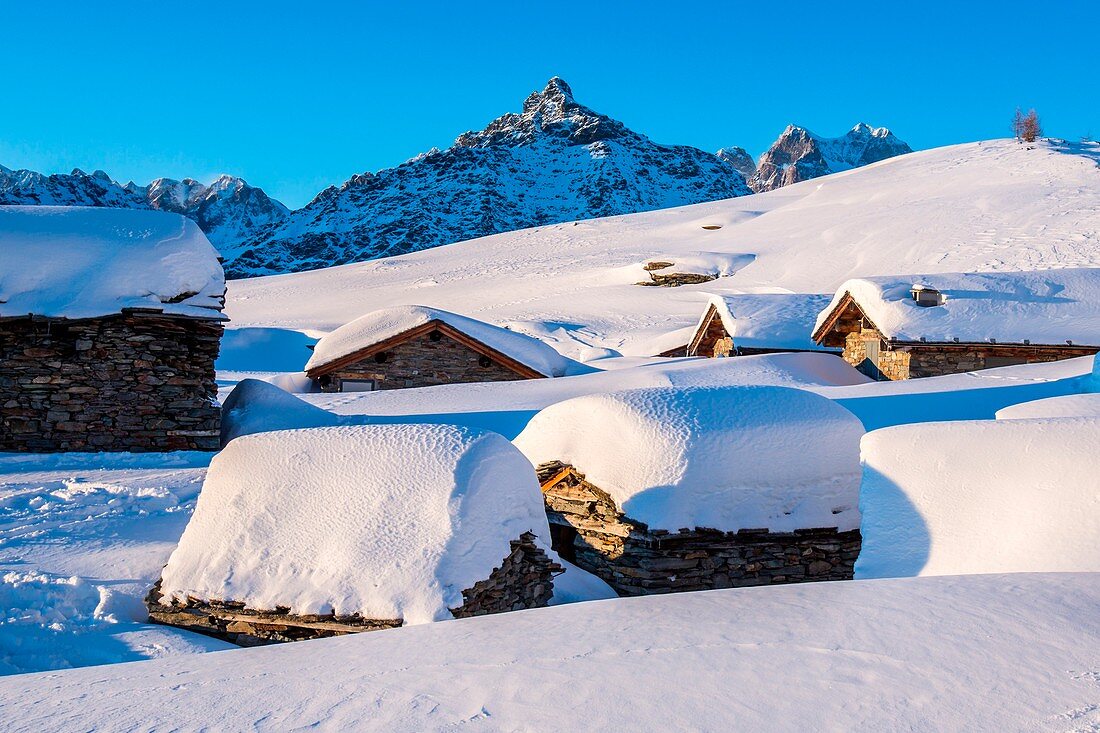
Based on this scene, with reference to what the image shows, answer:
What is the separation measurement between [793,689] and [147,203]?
21316cm

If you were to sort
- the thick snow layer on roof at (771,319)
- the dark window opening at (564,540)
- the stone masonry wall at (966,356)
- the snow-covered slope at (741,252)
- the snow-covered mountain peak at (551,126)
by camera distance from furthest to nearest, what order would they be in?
1. the snow-covered mountain peak at (551,126)
2. the snow-covered slope at (741,252)
3. the thick snow layer on roof at (771,319)
4. the stone masonry wall at (966,356)
5. the dark window opening at (564,540)

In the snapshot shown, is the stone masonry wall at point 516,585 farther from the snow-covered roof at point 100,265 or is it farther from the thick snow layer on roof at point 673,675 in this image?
the snow-covered roof at point 100,265

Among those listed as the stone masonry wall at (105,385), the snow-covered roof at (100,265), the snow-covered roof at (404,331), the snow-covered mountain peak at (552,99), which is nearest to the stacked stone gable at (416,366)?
the snow-covered roof at (404,331)

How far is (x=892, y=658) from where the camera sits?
3.46m

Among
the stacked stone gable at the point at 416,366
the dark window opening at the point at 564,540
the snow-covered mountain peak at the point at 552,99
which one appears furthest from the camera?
the snow-covered mountain peak at the point at 552,99

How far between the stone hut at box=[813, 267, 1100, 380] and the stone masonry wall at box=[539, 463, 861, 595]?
1031 cm

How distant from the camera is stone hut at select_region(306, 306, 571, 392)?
19.5m

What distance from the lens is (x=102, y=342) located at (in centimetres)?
1209

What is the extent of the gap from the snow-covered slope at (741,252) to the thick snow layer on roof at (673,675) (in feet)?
82.4

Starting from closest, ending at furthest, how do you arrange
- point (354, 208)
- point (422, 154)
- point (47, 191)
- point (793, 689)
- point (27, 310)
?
point (793, 689)
point (27, 310)
point (354, 208)
point (422, 154)
point (47, 191)

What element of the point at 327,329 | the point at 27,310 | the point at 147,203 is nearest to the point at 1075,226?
the point at 327,329

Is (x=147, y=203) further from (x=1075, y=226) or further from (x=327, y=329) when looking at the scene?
(x=1075, y=226)

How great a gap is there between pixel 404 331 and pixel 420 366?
939 mm

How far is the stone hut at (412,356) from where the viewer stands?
19469 millimetres
